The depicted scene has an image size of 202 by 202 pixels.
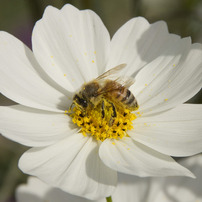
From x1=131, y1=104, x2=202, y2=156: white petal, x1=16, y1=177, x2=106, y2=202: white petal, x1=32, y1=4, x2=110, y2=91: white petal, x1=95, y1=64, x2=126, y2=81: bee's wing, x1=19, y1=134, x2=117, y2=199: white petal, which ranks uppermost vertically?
x1=32, y1=4, x2=110, y2=91: white petal

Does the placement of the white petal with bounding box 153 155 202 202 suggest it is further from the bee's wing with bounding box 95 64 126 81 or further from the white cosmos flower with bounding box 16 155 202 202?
the bee's wing with bounding box 95 64 126 81

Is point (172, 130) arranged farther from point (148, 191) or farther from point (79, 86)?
point (79, 86)

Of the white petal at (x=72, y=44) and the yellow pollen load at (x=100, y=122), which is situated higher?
the white petal at (x=72, y=44)

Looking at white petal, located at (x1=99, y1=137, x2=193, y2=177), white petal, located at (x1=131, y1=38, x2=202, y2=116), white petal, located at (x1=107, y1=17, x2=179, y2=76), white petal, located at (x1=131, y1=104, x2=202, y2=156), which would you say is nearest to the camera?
white petal, located at (x1=99, y1=137, x2=193, y2=177)

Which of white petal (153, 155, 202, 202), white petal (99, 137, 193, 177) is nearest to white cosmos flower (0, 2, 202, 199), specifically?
white petal (99, 137, 193, 177)

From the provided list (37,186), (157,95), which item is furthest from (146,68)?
(37,186)

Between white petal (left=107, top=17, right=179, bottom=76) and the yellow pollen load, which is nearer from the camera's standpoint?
the yellow pollen load

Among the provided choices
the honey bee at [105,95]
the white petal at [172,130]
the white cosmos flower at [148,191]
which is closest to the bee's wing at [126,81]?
the honey bee at [105,95]

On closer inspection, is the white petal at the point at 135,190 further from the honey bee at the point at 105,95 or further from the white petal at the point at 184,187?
the honey bee at the point at 105,95
